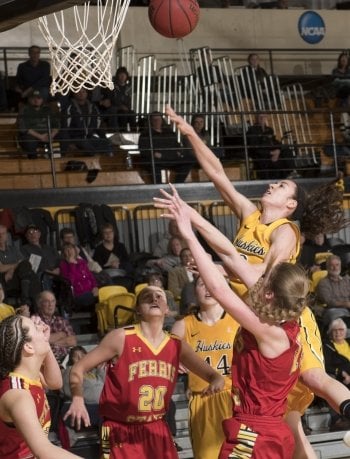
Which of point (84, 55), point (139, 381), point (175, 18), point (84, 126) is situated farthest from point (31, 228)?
point (139, 381)

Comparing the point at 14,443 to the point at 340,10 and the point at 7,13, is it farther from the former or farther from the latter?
the point at 340,10

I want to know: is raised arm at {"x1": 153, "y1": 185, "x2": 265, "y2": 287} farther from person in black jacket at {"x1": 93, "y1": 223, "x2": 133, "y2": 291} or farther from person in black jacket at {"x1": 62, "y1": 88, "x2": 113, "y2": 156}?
person in black jacket at {"x1": 62, "y1": 88, "x2": 113, "y2": 156}

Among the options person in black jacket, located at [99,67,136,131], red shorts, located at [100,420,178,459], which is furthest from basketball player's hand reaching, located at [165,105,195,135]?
person in black jacket, located at [99,67,136,131]

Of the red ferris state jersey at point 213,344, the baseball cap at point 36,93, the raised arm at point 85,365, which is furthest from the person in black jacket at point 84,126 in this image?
the raised arm at point 85,365

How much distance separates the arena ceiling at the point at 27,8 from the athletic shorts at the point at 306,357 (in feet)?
7.49

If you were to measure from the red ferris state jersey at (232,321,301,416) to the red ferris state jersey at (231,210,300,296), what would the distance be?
3.53ft

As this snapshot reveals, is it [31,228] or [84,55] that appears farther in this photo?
[31,228]

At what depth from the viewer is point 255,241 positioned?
611 centimetres

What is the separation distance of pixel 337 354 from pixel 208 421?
358 cm

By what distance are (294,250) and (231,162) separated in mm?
8893

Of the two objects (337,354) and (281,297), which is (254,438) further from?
(337,354)

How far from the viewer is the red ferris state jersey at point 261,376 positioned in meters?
4.83

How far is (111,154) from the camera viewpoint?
1415 centimetres

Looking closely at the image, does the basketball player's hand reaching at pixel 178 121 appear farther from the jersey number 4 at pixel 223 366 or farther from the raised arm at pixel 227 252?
the jersey number 4 at pixel 223 366
